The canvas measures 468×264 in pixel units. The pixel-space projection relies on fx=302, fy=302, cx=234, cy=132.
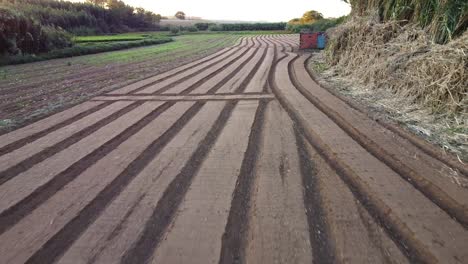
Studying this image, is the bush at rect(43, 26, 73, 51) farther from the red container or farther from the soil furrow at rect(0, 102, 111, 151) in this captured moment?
the red container

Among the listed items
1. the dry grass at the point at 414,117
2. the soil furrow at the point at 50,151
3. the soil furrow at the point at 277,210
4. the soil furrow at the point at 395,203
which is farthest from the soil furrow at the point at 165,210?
the dry grass at the point at 414,117

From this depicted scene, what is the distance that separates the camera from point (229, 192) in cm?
245

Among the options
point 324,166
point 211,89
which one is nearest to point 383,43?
point 211,89

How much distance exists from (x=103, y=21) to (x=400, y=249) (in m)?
43.2

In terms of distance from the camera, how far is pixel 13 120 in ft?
15.2

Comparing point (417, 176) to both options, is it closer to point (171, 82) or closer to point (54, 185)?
point (54, 185)

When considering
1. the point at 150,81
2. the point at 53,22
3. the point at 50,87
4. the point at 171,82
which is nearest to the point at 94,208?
the point at 171,82

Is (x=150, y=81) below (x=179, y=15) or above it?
below

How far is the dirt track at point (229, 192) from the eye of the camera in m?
1.85

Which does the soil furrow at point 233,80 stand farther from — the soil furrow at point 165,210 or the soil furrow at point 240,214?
the soil furrow at point 240,214

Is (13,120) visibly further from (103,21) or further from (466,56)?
(103,21)

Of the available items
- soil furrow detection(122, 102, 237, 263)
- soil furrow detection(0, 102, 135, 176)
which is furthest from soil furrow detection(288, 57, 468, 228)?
soil furrow detection(0, 102, 135, 176)

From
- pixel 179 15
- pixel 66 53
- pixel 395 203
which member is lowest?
pixel 395 203

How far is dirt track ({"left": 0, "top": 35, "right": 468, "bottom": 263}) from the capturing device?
6.07 ft
